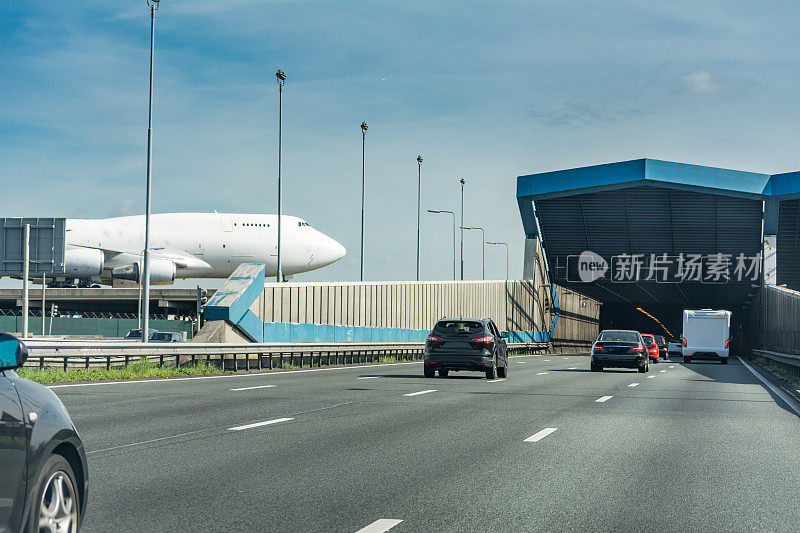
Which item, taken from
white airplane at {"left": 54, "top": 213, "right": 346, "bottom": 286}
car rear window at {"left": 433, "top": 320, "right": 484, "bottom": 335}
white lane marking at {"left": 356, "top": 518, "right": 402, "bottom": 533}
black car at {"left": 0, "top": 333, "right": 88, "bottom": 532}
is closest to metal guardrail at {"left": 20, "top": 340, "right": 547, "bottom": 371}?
car rear window at {"left": 433, "top": 320, "right": 484, "bottom": 335}

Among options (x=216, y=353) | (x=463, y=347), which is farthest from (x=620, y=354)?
(x=216, y=353)

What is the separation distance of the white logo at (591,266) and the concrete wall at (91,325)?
29257 mm

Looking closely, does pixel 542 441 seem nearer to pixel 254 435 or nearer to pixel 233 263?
pixel 254 435

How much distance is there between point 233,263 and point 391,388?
5060 centimetres

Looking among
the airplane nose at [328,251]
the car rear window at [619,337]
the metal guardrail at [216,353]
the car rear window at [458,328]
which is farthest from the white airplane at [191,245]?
the car rear window at [458,328]

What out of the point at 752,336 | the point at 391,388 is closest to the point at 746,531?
the point at 391,388

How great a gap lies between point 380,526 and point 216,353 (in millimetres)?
20850

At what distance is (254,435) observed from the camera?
11141 mm

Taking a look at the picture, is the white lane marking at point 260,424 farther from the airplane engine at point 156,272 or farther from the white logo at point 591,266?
the white logo at point 591,266

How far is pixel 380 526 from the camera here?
6281 mm

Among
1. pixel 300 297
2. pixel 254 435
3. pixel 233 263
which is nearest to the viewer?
pixel 254 435

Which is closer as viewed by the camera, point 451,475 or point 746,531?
point 746,531

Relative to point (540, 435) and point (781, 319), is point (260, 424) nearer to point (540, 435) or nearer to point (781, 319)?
point (540, 435)

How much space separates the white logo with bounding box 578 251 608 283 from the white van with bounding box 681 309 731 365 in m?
22.0
